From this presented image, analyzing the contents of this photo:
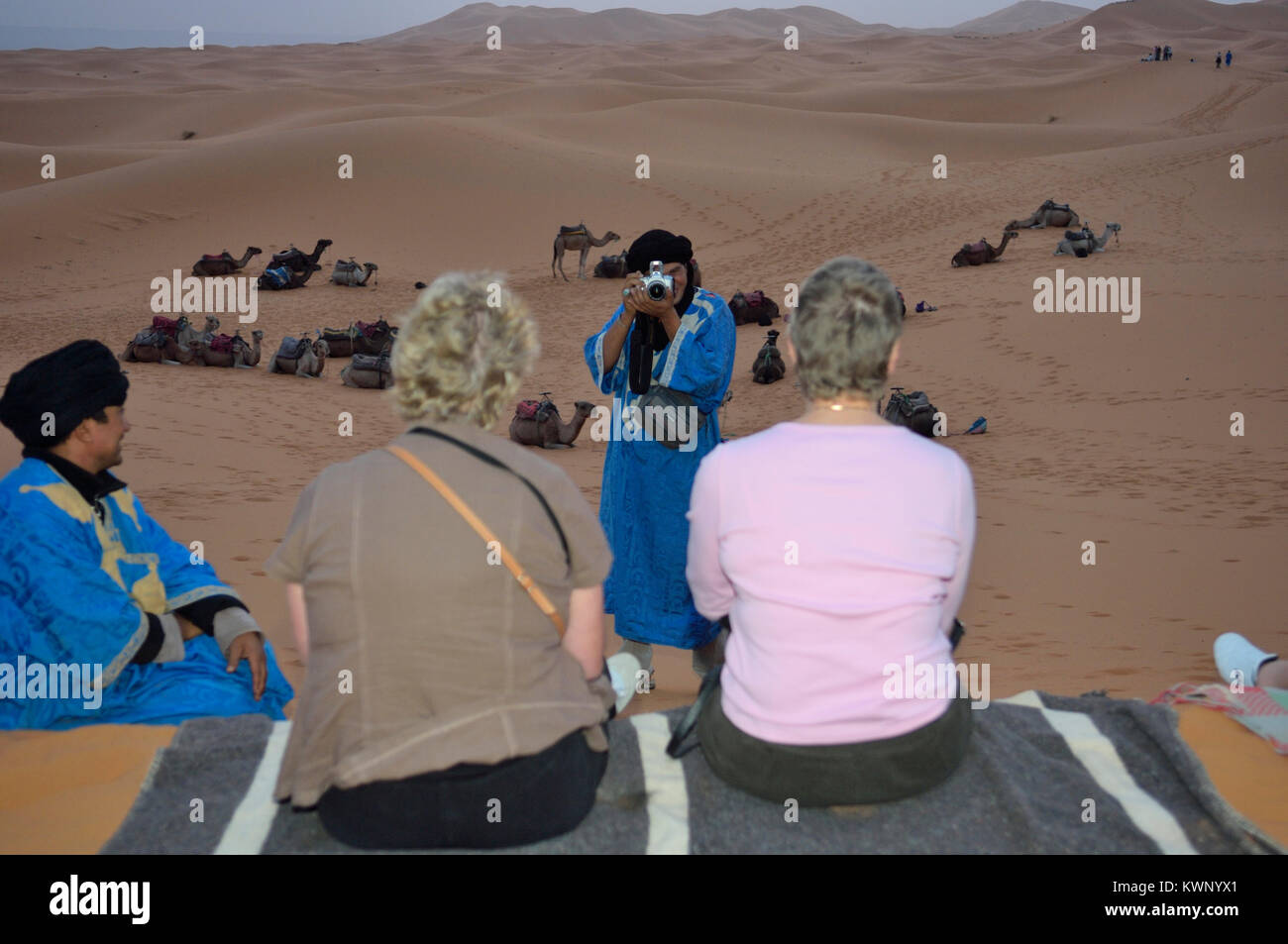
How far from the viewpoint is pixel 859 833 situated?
285 centimetres

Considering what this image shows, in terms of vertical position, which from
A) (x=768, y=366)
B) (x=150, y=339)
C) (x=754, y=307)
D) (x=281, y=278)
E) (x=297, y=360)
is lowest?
(x=768, y=366)

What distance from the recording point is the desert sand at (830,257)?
273 inches

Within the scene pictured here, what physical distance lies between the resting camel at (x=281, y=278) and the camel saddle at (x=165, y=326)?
17.1 ft

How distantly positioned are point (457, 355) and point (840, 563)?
1003 mm

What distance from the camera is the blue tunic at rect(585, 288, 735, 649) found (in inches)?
191

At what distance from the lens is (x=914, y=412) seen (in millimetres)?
10422

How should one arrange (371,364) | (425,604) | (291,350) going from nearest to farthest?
(425,604) → (371,364) → (291,350)

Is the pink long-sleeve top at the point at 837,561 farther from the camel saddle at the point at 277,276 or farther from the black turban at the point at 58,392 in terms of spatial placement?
the camel saddle at the point at 277,276

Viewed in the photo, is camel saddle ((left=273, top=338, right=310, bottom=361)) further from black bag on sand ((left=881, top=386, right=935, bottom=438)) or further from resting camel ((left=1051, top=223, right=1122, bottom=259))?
resting camel ((left=1051, top=223, right=1122, bottom=259))

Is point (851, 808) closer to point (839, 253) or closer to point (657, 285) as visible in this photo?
point (657, 285)

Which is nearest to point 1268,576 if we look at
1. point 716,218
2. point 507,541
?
point 507,541

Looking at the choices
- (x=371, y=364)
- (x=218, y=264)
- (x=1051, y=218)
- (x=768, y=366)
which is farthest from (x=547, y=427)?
(x=1051, y=218)

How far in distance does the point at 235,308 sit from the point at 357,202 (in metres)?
7.51
